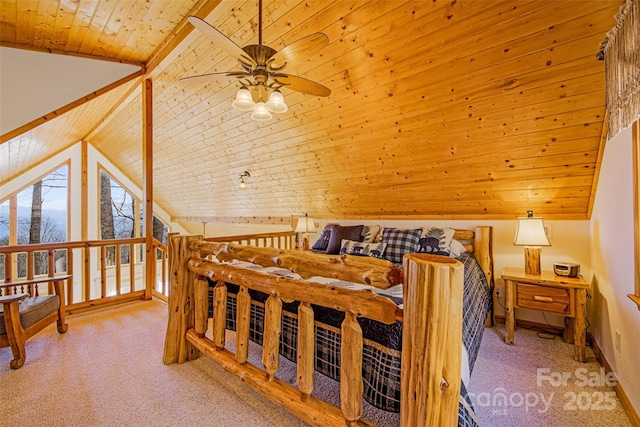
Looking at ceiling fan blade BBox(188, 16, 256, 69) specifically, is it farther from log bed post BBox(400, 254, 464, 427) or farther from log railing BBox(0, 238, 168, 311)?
log railing BBox(0, 238, 168, 311)

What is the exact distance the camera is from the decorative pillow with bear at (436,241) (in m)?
2.80

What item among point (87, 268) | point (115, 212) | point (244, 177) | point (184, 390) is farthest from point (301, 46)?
point (115, 212)

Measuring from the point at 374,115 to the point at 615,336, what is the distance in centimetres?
243

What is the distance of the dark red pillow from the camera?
11.6 feet

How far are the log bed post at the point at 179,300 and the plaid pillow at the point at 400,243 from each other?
6.23 ft

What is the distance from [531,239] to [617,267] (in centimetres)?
60

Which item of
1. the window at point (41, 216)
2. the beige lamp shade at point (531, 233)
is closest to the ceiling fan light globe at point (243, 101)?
the beige lamp shade at point (531, 233)

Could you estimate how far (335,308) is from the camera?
51.3 inches

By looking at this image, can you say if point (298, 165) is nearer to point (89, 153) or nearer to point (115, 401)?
point (115, 401)

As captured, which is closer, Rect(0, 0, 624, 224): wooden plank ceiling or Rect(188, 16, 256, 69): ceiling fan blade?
Rect(188, 16, 256, 69): ceiling fan blade

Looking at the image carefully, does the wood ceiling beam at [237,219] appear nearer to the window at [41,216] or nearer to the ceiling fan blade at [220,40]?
the window at [41,216]

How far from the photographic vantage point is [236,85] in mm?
3096

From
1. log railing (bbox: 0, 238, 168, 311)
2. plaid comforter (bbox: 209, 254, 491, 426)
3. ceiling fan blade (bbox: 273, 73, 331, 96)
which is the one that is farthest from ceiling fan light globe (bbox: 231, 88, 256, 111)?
log railing (bbox: 0, 238, 168, 311)

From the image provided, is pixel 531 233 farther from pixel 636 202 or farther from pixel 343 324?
pixel 343 324
